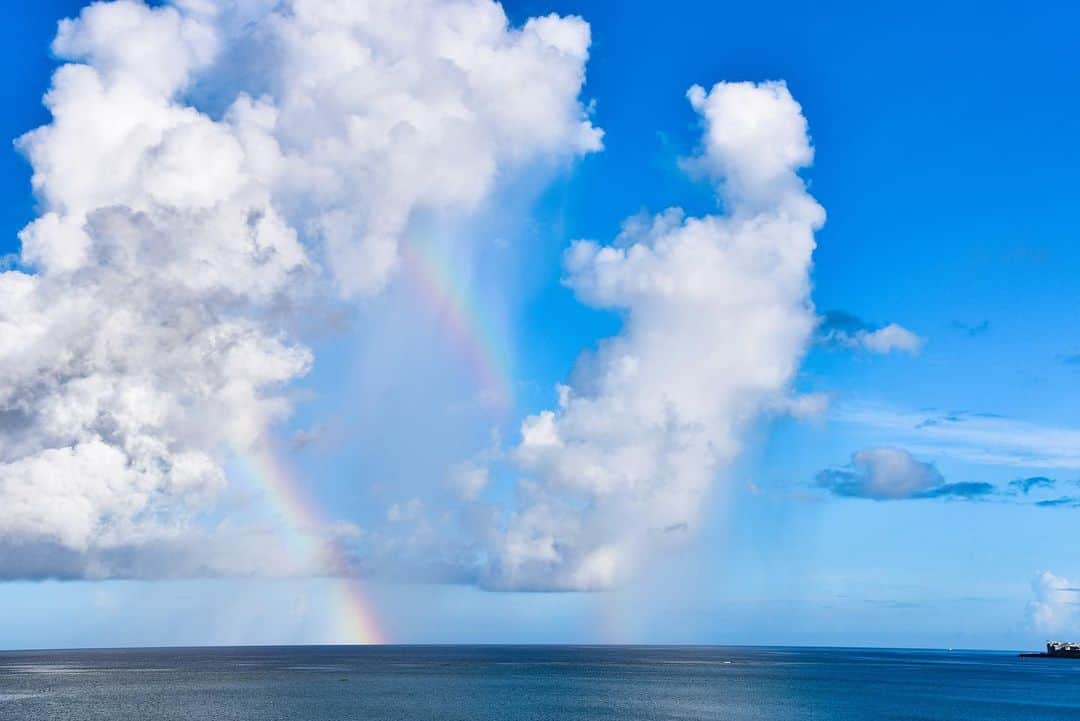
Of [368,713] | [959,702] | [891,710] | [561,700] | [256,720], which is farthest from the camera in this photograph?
[959,702]

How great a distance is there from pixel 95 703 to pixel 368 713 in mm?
55860

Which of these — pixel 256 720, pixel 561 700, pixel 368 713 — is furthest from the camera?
pixel 561 700

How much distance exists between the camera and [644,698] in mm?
184250

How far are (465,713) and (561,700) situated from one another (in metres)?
34.9

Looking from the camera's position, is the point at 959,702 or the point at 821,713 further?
the point at 959,702

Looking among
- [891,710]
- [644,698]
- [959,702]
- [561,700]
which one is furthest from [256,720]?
[959,702]

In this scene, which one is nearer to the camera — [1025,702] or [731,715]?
[731,715]

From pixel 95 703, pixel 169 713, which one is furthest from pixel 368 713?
pixel 95 703

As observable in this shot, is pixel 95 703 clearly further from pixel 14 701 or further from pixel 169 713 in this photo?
pixel 169 713

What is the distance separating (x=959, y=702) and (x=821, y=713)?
5249cm

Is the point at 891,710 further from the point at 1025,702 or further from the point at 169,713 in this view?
the point at 169,713

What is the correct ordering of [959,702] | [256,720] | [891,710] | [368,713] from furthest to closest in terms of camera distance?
[959,702]
[891,710]
[368,713]
[256,720]

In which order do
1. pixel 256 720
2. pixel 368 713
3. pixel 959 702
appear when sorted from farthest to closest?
1. pixel 959 702
2. pixel 368 713
3. pixel 256 720

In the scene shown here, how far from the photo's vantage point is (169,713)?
5807 inches
